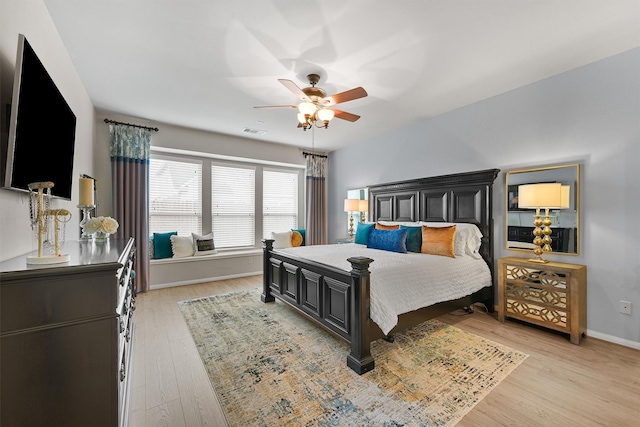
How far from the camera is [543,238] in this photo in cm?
304

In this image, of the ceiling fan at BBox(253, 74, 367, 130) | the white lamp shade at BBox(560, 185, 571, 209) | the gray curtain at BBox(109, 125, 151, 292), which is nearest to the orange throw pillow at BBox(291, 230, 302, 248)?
the gray curtain at BBox(109, 125, 151, 292)

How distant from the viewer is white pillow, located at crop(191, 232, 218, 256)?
4998mm

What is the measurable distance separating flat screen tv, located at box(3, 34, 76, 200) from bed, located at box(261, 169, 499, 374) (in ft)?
6.80

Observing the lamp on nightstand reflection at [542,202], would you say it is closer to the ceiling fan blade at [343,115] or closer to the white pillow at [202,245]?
the ceiling fan blade at [343,115]

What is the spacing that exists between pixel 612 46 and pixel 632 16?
46 centimetres

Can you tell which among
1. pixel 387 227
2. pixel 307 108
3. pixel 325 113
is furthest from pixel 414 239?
pixel 307 108

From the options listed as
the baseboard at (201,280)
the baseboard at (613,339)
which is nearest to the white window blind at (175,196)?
the baseboard at (201,280)

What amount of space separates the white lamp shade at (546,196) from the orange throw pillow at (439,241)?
0.84m

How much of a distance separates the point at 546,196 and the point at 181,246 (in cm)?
524

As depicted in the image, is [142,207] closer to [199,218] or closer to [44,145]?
[199,218]

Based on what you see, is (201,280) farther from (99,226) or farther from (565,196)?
(565,196)

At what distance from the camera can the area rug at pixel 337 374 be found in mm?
1733

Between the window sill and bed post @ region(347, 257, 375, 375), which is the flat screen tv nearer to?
bed post @ region(347, 257, 375, 375)

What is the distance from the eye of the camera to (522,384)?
2008 millimetres
